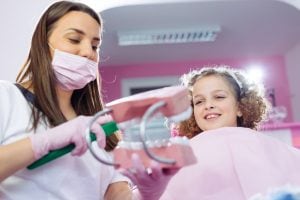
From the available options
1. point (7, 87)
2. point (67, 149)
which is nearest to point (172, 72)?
point (7, 87)

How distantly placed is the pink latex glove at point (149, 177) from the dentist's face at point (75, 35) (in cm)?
38

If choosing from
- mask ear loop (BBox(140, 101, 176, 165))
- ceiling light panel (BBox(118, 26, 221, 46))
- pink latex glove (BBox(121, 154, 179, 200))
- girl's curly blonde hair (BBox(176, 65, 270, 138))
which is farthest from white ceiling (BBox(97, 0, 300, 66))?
mask ear loop (BBox(140, 101, 176, 165))

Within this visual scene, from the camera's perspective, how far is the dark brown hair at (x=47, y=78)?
3.49 ft

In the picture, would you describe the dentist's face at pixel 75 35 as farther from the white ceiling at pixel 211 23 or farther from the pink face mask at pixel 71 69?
the white ceiling at pixel 211 23

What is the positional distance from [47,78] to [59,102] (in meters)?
0.08

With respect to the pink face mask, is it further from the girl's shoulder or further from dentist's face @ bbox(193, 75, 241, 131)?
Answer: dentist's face @ bbox(193, 75, 241, 131)

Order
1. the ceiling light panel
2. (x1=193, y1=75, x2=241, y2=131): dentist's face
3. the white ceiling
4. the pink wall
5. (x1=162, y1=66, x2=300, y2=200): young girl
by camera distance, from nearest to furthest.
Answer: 1. (x1=162, y1=66, x2=300, y2=200): young girl
2. (x1=193, y1=75, x2=241, y2=131): dentist's face
3. the white ceiling
4. the ceiling light panel
5. the pink wall

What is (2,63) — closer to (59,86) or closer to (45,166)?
(59,86)

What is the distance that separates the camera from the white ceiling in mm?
3027

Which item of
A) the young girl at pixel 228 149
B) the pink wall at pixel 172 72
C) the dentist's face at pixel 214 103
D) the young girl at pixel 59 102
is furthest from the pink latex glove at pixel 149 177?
the pink wall at pixel 172 72

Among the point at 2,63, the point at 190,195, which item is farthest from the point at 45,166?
the point at 2,63

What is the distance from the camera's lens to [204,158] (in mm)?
1223

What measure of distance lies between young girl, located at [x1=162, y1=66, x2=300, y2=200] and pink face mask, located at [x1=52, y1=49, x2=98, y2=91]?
37 centimetres

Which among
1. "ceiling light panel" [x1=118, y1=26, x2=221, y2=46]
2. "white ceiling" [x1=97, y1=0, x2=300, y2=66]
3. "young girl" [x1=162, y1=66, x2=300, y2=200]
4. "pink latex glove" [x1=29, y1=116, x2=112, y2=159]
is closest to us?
"pink latex glove" [x1=29, y1=116, x2=112, y2=159]
